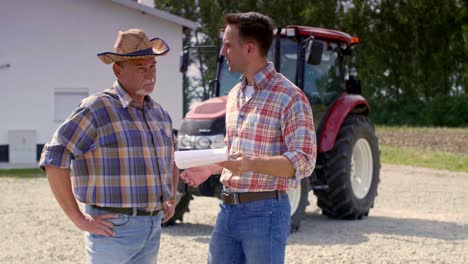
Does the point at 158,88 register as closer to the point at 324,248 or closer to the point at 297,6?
the point at 324,248

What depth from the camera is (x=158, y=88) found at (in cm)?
1902

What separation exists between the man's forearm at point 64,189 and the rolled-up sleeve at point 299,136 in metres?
0.93

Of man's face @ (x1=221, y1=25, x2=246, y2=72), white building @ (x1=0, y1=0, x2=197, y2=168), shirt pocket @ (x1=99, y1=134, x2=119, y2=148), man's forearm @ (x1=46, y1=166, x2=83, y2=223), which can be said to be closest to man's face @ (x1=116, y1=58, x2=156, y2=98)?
shirt pocket @ (x1=99, y1=134, x2=119, y2=148)

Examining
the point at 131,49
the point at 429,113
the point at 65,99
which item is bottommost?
the point at 429,113

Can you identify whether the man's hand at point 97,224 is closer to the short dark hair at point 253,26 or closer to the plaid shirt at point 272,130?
the plaid shirt at point 272,130

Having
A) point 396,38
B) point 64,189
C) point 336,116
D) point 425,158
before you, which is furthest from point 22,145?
point 396,38

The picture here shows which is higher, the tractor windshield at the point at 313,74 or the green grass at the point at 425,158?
the tractor windshield at the point at 313,74

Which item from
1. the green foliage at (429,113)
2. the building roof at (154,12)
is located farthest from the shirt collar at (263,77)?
the green foliage at (429,113)

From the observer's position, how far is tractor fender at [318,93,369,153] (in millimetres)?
8656

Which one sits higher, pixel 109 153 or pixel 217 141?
pixel 109 153

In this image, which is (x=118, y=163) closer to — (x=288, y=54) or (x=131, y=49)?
(x=131, y=49)

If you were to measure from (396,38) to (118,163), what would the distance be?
107 feet

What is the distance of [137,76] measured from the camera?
3518 millimetres

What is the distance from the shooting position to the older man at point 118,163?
131 inches
